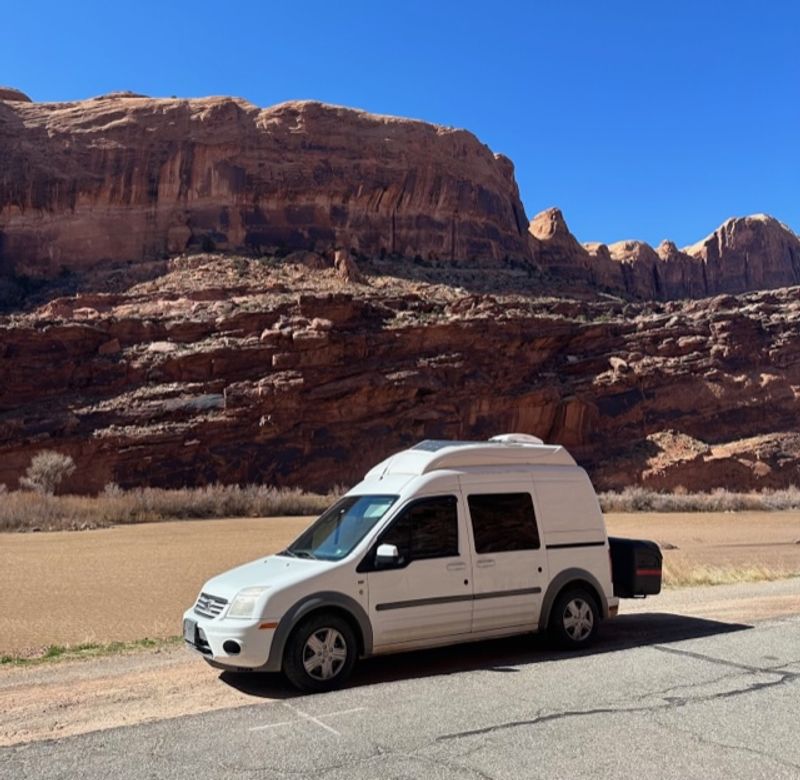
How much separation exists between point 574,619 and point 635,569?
1.45 meters

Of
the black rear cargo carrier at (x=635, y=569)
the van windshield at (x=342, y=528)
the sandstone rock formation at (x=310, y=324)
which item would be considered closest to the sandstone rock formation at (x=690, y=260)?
the sandstone rock formation at (x=310, y=324)

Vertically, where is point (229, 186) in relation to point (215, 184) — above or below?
below

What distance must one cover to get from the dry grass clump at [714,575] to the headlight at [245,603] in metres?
9.31

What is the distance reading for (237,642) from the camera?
704 cm

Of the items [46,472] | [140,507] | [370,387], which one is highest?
[370,387]

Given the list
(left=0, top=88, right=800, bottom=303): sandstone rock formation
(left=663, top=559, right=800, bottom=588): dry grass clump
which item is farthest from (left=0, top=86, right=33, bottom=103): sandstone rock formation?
(left=663, top=559, right=800, bottom=588): dry grass clump

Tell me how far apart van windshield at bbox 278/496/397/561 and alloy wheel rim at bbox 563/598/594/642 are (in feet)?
7.95

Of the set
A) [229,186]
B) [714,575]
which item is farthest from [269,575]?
[229,186]

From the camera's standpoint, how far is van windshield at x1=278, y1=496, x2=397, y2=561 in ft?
25.9

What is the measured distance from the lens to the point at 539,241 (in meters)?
89.9

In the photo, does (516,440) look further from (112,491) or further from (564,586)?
(112,491)

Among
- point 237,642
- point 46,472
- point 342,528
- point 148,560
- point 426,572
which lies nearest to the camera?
point 237,642

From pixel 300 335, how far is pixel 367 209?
2972 centimetres

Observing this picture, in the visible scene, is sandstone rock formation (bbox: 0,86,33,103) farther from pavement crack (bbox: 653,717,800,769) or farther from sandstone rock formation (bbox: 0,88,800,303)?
pavement crack (bbox: 653,717,800,769)
